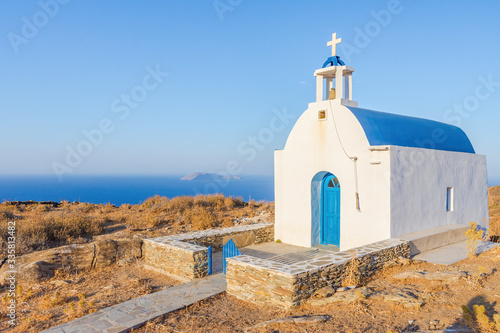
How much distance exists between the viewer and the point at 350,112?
9461 mm

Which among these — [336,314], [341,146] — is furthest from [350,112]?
[336,314]

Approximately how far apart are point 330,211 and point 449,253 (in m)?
3.11

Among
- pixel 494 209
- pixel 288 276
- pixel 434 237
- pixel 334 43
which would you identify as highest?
pixel 334 43

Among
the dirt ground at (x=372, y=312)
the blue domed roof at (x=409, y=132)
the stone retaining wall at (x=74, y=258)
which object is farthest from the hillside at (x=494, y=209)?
the stone retaining wall at (x=74, y=258)

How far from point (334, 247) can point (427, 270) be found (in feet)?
10.5

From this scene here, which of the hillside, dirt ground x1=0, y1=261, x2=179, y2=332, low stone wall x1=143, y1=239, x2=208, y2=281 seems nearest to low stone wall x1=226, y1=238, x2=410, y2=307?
low stone wall x1=143, y1=239, x2=208, y2=281

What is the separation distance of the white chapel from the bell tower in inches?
1.1

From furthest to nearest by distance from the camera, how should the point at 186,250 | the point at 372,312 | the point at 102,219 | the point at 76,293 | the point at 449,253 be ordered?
1. the point at 102,219
2. the point at 449,253
3. the point at 186,250
4. the point at 76,293
5. the point at 372,312

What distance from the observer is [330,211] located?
10.3 m

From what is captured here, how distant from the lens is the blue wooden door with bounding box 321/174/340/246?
10.2m

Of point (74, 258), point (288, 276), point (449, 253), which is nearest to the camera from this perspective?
point (288, 276)

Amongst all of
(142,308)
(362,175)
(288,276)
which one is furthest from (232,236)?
(288,276)

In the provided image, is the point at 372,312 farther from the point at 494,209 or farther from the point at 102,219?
the point at 494,209

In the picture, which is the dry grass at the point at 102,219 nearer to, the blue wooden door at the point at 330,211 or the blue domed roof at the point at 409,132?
the blue wooden door at the point at 330,211
